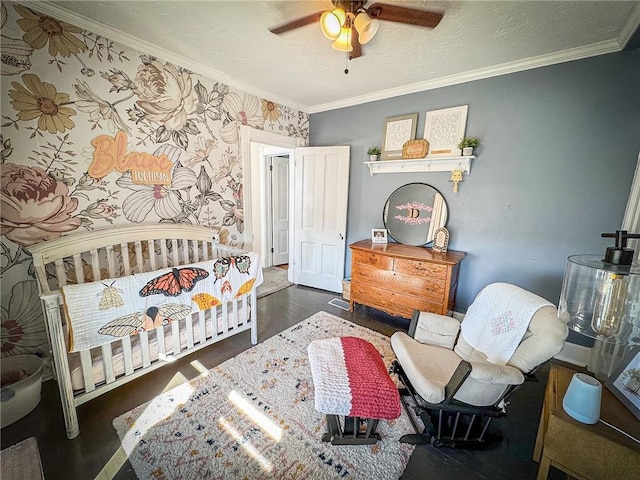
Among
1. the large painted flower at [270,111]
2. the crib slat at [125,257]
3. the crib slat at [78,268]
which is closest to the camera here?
the crib slat at [78,268]

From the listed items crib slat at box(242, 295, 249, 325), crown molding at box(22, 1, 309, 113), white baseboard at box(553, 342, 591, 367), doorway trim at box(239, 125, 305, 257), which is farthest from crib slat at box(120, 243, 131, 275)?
white baseboard at box(553, 342, 591, 367)

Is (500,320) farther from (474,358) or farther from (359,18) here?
(359,18)

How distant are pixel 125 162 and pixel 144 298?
4.13ft

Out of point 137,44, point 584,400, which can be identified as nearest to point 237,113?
point 137,44

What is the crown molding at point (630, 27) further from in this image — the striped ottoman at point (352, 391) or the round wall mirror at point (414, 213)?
the striped ottoman at point (352, 391)

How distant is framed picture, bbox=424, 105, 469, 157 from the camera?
8.68 ft

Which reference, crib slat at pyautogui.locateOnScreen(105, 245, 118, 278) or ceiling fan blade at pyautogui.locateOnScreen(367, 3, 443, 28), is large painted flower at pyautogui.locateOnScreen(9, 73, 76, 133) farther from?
ceiling fan blade at pyautogui.locateOnScreen(367, 3, 443, 28)

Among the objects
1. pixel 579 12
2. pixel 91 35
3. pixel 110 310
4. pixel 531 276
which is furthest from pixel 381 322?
pixel 91 35

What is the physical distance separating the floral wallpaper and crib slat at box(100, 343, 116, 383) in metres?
0.73

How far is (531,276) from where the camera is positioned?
244 centimetres

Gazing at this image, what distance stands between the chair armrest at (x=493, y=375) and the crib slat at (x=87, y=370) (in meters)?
2.18

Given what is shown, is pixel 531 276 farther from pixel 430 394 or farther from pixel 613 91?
pixel 430 394

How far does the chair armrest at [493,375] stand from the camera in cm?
127

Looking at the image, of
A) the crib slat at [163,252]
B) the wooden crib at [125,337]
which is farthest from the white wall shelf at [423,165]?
the crib slat at [163,252]
